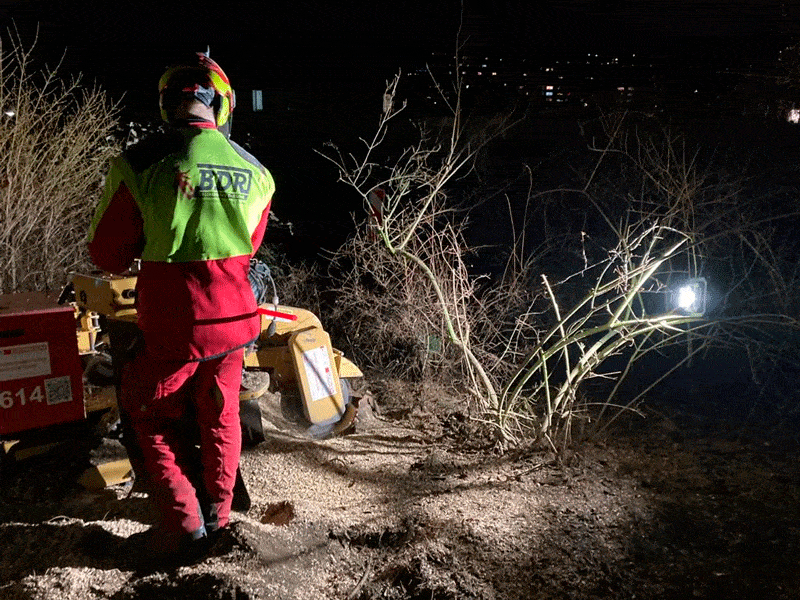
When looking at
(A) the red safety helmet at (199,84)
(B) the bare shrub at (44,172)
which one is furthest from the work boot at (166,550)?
(B) the bare shrub at (44,172)

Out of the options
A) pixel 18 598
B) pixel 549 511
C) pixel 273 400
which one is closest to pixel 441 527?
pixel 549 511

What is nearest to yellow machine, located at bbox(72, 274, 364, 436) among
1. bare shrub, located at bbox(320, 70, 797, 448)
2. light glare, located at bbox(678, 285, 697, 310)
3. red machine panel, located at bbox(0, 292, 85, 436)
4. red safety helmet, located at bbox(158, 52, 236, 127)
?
red machine panel, located at bbox(0, 292, 85, 436)

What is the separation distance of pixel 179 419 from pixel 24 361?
3.12 ft

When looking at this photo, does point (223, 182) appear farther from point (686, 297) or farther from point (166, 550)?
point (686, 297)

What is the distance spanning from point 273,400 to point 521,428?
7.23 ft

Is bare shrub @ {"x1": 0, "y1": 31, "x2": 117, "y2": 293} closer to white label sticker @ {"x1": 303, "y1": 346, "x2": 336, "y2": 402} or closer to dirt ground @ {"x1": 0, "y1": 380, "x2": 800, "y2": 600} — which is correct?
dirt ground @ {"x1": 0, "y1": 380, "x2": 800, "y2": 600}

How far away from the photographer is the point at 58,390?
3605 mm

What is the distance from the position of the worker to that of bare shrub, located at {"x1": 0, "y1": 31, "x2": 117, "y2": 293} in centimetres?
497

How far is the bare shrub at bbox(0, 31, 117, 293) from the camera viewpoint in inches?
284

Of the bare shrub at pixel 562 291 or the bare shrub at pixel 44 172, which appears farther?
the bare shrub at pixel 44 172

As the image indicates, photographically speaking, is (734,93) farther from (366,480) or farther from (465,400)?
(366,480)

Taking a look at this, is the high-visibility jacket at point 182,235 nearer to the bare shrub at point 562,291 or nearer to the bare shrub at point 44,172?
the bare shrub at point 562,291

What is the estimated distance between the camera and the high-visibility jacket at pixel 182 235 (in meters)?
2.81

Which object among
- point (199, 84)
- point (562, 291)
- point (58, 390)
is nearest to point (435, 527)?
point (58, 390)
